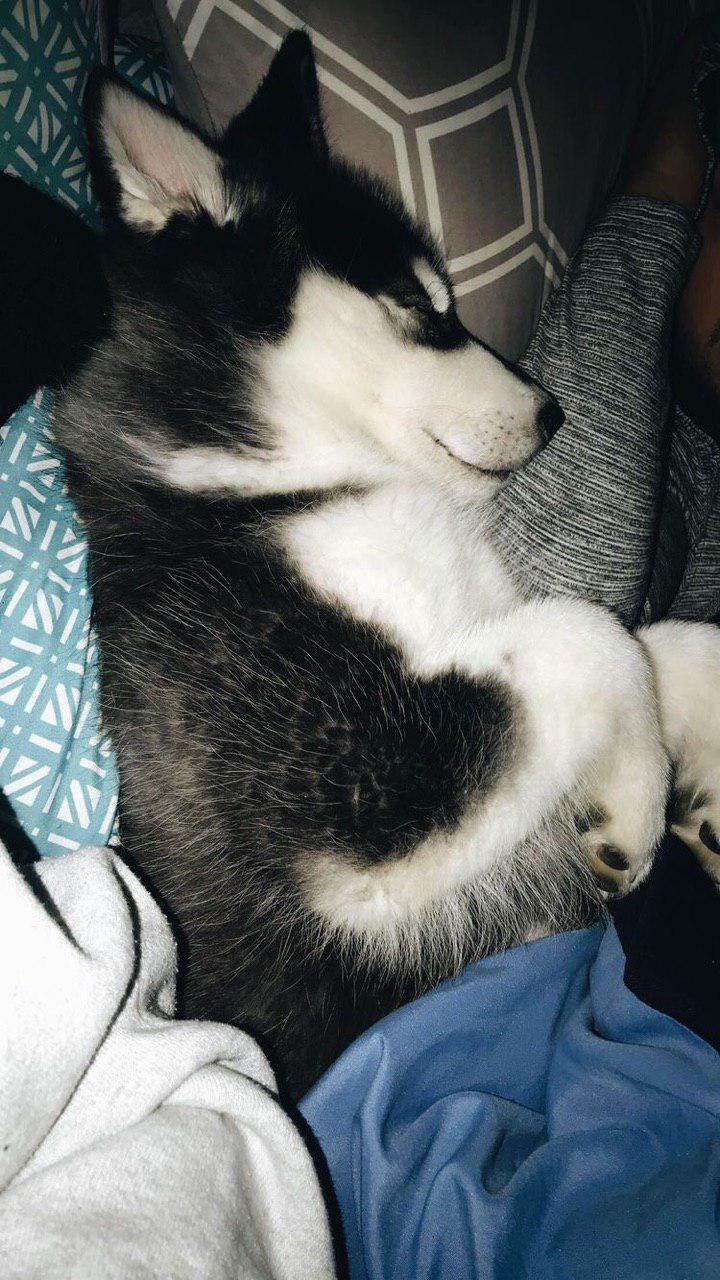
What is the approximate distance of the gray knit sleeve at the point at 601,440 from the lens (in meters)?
1.24

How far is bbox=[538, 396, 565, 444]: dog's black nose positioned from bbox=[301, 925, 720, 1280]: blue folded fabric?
0.88 m

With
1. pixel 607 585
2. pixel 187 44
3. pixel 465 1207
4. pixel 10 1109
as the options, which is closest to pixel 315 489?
pixel 607 585

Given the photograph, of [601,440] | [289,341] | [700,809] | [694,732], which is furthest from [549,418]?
[700,809]

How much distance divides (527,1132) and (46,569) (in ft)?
Result: 3.82

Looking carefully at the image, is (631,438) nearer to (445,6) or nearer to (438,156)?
(438,156)

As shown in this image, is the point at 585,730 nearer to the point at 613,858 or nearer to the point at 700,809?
the point at 613,858

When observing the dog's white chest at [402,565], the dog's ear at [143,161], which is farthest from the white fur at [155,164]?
the dog's white chest at [402,565]

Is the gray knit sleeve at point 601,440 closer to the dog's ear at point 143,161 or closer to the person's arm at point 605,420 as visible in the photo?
the person's arm at point 605,420

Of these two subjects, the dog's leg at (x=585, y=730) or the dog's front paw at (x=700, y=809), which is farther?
the dog's front paw at (x=700, y=809)

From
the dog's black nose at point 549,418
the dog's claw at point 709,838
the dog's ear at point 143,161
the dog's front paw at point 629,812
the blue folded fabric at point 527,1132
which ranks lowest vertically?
the blue folded fabric at point 527,1132

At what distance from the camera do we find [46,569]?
1134mm

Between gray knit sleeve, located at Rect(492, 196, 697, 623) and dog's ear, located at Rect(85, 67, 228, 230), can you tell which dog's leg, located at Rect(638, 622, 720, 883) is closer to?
gray knit sleeve, located at Rect(492, 196, 697, 623)

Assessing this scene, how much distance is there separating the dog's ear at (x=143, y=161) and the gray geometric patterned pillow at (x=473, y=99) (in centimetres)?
14

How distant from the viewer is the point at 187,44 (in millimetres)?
1068
